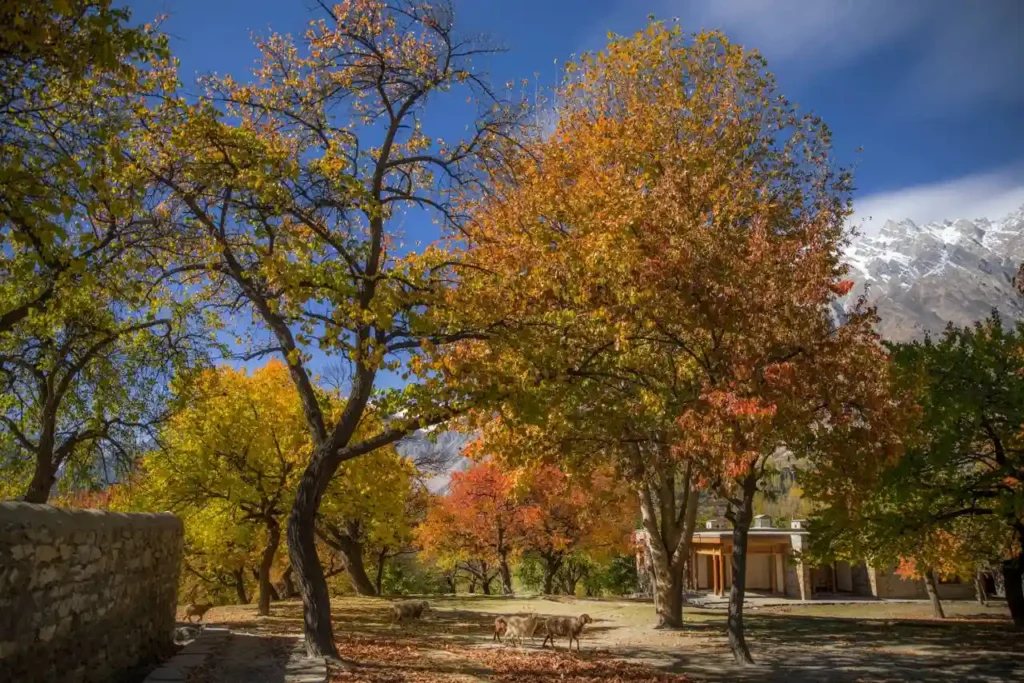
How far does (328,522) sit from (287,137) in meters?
18.7

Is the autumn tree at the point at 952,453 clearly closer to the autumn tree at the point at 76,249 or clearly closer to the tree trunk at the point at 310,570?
the tree trunk at the point at 310,570

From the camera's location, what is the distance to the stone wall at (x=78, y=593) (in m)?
5.32

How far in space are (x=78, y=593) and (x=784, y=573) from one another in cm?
4073

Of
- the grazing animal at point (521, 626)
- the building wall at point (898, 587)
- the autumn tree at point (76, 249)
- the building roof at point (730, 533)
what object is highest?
the autumn tree at point (76, 249)

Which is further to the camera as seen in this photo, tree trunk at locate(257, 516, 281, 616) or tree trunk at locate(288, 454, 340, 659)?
tree trunk at locate(257, 516, 281, 616)

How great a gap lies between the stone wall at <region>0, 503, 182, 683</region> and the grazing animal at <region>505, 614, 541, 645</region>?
720cm

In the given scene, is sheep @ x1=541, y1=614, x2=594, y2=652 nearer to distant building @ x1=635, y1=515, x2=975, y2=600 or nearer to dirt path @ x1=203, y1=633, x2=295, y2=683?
dirt path @ x1=203, y1=633, x2=295, y2=683

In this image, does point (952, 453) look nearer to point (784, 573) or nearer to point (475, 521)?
point (475, 521)

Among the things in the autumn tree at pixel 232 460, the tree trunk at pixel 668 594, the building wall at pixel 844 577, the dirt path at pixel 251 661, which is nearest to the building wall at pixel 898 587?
the building wall at pixel 844 577

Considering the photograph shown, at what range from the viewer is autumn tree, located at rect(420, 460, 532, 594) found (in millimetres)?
35875

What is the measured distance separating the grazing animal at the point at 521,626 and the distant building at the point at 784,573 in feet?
74.9

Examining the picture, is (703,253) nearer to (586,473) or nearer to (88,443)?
(586,473)

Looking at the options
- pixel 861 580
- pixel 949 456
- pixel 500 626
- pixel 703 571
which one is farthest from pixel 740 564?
pixel 861 580

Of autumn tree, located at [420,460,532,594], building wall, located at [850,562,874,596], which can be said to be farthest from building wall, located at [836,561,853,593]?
autumn tree, located at [420,460,532,594]
